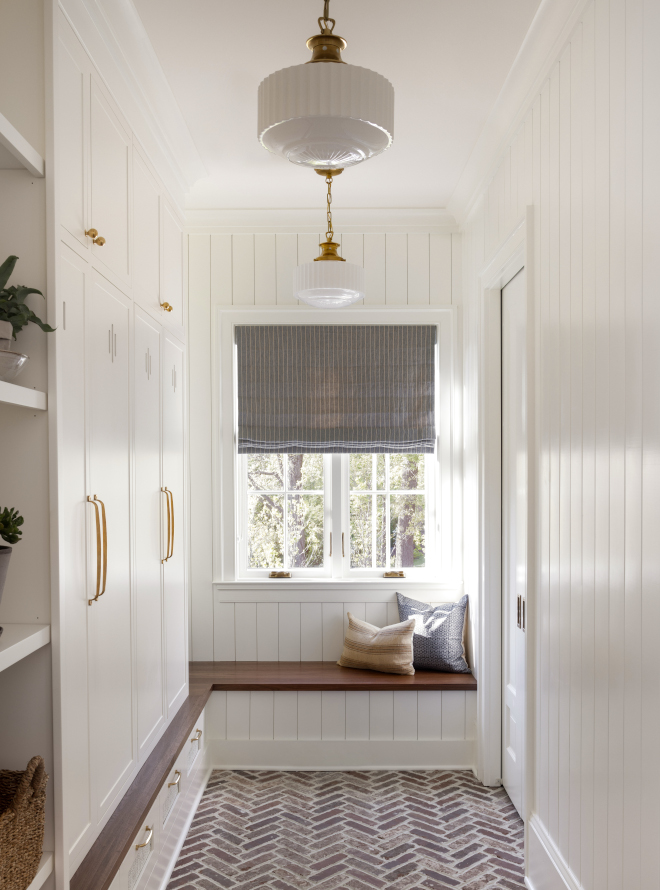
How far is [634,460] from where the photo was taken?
154 centimetres

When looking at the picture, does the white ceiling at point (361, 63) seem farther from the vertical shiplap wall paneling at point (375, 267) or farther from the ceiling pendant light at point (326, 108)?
the ceiling pendant light at point (326, 108)

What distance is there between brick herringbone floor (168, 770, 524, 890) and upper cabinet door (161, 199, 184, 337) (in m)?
2.14

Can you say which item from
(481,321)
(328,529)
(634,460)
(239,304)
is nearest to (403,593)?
(328,529)

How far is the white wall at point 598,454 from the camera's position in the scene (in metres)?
1.48

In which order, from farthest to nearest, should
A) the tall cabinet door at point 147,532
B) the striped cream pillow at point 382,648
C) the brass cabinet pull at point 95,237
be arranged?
the striped cream pillow at point 382,648 < the tall cabinet door at point 147,532 < the brass cabinet pull at point 95,237

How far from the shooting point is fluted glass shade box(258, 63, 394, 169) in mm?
1485

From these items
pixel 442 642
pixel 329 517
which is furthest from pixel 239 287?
pixel 442 642

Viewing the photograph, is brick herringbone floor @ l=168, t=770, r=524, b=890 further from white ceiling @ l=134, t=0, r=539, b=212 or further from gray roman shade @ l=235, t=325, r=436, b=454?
white ceiling @ l=134, t=0, r=539, b=212

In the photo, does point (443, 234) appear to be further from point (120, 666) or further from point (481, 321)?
point (120, 666)

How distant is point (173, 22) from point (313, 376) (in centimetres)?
195

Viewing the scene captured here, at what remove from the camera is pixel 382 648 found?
11.4 ft

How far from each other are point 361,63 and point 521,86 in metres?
0.57

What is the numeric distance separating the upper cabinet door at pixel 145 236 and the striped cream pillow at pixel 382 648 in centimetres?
194

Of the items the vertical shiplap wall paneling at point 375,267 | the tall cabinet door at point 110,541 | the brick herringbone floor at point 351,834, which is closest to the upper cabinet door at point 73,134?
the tall cabinet door at point 110,541
